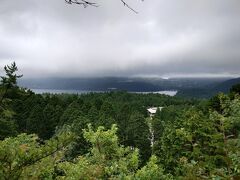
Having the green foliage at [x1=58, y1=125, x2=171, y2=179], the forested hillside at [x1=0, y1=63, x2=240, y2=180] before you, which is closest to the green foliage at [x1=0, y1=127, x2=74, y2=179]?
the forested hillside at [x1=0, y1=63, x2=240, y2=180]

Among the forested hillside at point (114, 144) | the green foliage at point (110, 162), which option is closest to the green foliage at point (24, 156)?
the forested hillside at point (114, 144)

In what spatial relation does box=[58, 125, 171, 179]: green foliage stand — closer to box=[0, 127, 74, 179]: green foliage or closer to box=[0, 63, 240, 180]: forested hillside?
box=[0, 63, 240, 180]: forested hillside

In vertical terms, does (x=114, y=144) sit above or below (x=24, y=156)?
below

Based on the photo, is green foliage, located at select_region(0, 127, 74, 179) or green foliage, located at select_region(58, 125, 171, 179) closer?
green foliage, located at select_region(0, 127, 74, 179)

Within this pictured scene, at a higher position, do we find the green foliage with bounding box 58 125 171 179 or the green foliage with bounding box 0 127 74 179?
the green foliage with bounding box 0 127 74 179

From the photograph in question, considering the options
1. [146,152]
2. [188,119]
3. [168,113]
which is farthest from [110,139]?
[168,113]

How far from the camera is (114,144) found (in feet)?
84.1

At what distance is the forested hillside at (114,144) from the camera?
19.8 ft

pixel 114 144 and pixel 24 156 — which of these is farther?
pixel 114 144

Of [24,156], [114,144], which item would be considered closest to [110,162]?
[114,144]

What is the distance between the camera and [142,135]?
68000mm

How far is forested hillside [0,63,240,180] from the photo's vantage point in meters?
6.05

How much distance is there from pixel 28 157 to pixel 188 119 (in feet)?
95.2

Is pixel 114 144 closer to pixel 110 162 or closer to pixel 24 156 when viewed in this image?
→ pixel 110 162
